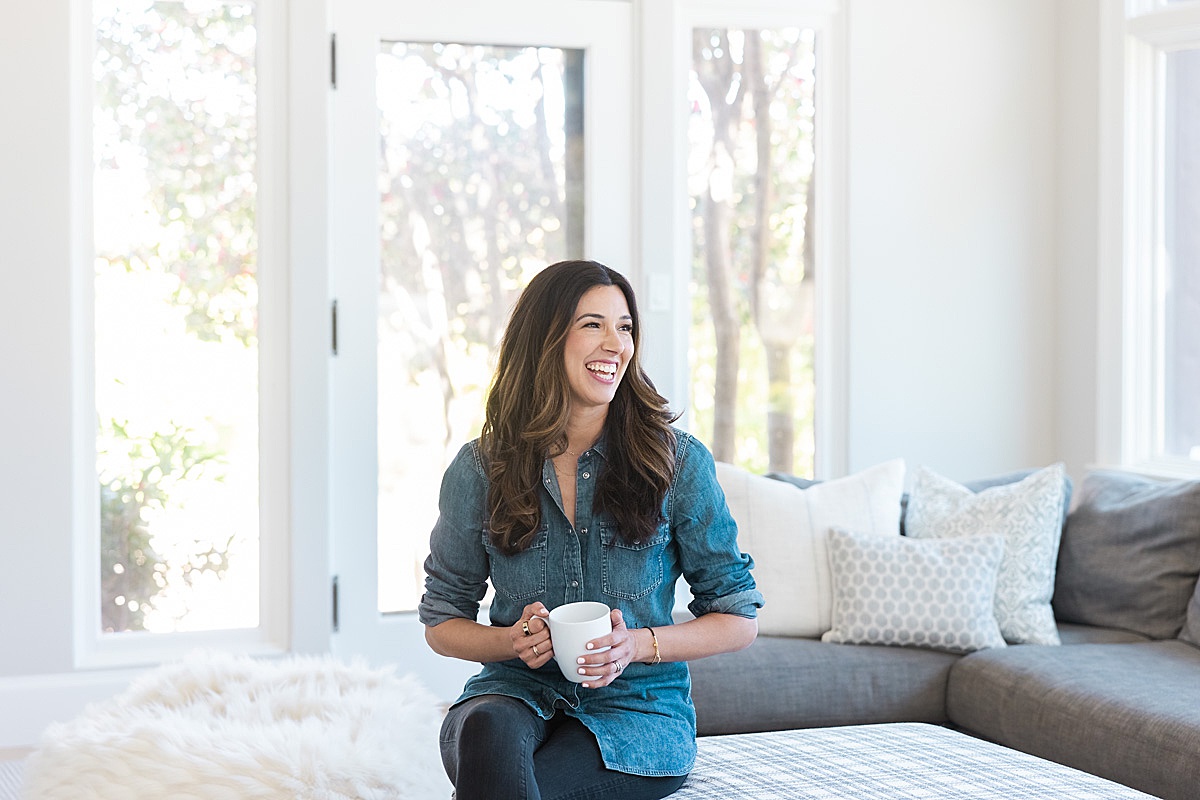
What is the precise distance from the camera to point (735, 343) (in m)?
4.08

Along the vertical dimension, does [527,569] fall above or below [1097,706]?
above

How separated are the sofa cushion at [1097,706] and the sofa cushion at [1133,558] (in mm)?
113

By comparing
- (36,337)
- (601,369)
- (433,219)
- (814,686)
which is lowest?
(814,686)

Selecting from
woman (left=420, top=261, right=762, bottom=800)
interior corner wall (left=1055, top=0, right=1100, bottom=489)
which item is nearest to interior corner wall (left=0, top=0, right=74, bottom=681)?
woman (left=420, top=261, right=762, bottom=800)

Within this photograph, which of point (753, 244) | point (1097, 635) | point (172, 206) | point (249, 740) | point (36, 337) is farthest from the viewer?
point (753, 244)

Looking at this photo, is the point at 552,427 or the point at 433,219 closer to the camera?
the point at 552,427

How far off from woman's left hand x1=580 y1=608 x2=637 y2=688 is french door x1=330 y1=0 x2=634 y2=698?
217 centimetres

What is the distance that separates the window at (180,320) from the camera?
142 inches

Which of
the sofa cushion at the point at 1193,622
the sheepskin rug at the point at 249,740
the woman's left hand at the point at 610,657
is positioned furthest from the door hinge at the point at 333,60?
the sofa cushion at the point at 1193,622

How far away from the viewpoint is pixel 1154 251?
3914mm

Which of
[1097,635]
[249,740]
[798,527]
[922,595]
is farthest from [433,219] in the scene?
[1097,635]

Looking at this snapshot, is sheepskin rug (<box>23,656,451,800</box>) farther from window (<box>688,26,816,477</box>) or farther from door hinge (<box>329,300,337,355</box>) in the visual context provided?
window (<box>688,26,816,477</box>)

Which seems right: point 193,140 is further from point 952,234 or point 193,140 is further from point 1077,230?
point 1077,230

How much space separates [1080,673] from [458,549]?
148 cm
